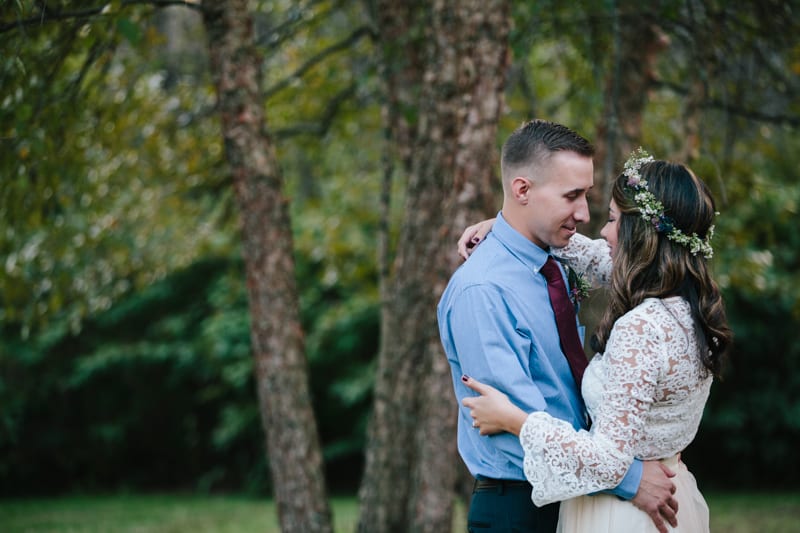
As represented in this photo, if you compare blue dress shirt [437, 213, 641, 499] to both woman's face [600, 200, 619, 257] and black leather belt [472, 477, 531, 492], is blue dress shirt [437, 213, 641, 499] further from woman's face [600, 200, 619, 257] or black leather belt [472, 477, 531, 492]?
woman's face [600, 200, 619, 257]

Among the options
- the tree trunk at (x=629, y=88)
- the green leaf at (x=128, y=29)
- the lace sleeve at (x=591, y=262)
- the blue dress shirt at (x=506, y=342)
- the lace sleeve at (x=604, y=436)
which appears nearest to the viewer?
the lace sleeve at (x=604, y=436)

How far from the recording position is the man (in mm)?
2375

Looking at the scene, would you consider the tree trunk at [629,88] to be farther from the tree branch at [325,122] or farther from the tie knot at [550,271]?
the tie knot at [550,271]

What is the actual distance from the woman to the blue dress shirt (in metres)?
0.07

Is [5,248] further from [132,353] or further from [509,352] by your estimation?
[132,353]

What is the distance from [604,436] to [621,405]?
9 cm

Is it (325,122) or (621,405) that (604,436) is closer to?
(621,405)

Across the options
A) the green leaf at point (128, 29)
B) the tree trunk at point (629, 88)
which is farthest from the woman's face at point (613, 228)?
the tree trunk at point (629, 88)

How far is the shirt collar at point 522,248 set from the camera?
8.36 ft

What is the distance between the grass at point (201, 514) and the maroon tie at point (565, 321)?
6251 millimetres

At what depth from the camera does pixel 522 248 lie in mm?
2551

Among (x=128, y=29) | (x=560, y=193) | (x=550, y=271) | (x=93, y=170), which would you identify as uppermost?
(x=128, y=29)

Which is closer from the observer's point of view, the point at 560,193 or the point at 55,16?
the point at 560,193

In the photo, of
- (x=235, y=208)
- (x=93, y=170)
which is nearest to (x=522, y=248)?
(x=93, y=170)
